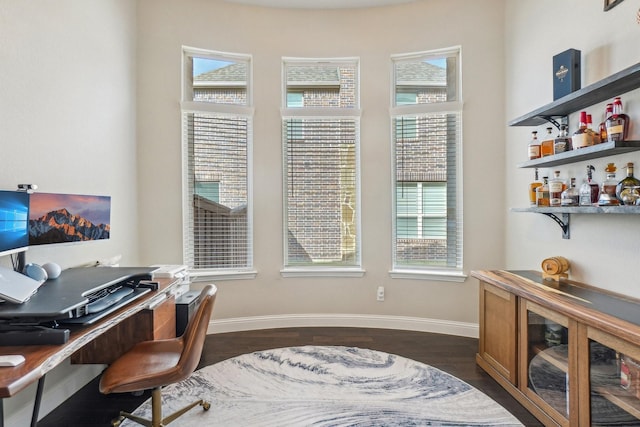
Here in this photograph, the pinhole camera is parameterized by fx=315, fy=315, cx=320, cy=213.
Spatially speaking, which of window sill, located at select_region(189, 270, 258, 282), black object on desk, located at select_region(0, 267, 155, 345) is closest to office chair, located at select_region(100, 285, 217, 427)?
Answer: black object on desk, located at select_region(0, 267, 155, 345)

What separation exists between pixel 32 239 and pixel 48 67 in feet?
3.59

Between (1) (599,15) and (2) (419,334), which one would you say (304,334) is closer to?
Answer: (2) (419,334)

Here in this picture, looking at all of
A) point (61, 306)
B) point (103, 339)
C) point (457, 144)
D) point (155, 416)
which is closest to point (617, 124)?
point (457, 144)

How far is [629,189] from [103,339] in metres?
3.21

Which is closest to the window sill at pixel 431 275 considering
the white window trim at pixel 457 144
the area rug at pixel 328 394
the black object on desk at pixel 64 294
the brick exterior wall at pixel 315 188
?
the white window trim at pixel 457 144

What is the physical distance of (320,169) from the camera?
342 cm

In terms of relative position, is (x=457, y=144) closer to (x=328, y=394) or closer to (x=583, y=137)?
(x=583, y=137)

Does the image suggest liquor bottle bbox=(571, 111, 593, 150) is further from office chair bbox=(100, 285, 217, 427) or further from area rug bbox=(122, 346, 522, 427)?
office chair bbox=(100, 285, 217, 427)

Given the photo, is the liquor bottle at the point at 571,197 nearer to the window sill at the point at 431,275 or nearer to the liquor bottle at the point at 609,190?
the liquor bottle at the point at 609,190

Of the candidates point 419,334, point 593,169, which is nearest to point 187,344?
point 419,334

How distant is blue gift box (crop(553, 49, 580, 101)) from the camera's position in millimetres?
2082

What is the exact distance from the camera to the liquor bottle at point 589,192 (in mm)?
1930

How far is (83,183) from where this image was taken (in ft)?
7.50

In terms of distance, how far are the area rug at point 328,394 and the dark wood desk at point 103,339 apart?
1.43 feet
